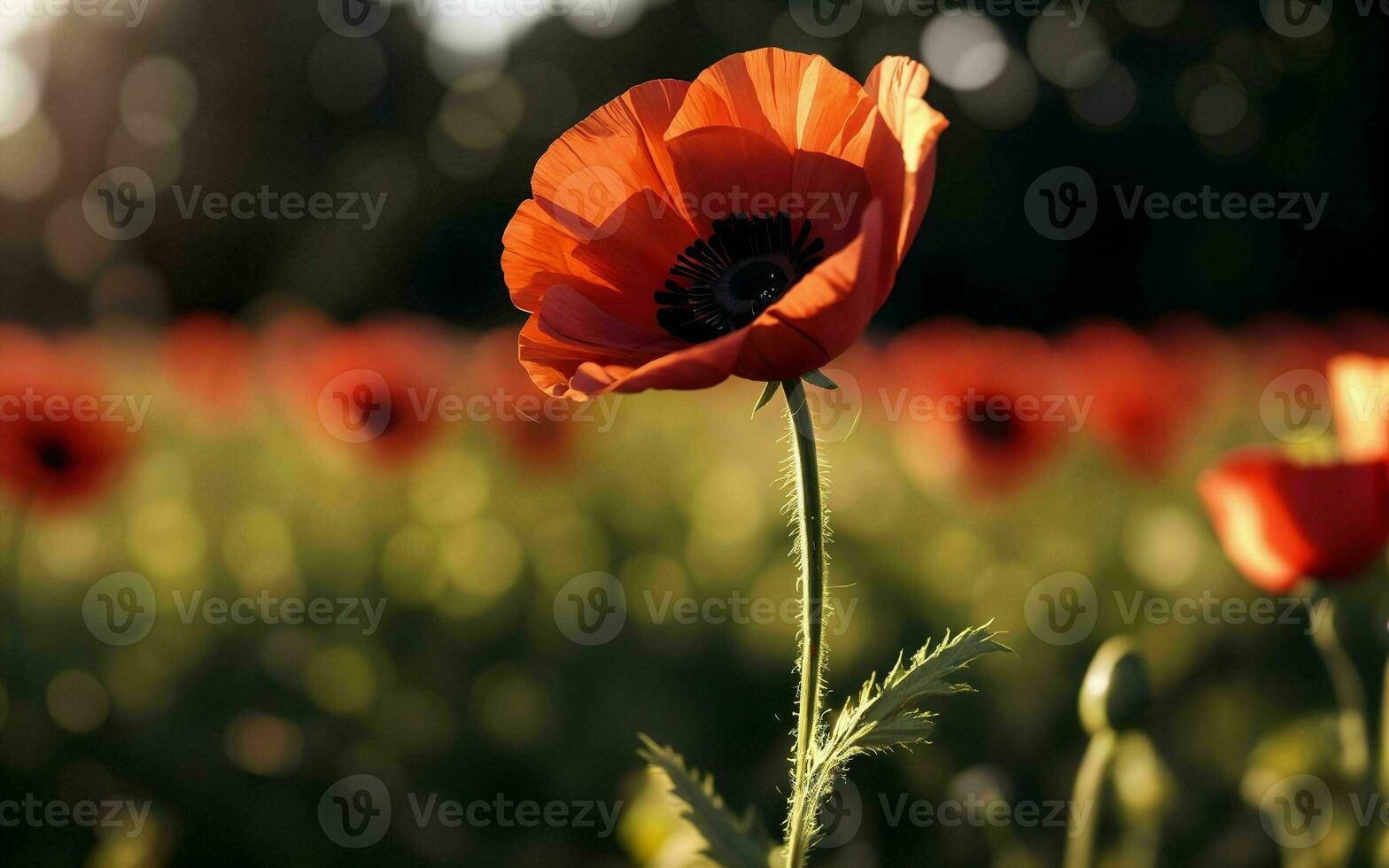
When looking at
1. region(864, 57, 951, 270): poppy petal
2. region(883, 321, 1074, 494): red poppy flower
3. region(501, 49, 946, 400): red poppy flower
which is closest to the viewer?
region(864, 57, 951, 270): poppy petal

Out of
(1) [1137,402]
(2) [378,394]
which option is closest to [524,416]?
(2) [378,394]

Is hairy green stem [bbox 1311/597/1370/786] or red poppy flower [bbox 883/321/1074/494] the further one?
red poppy flower [bbox 883/321/1074/494]

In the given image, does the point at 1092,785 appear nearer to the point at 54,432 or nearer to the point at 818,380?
the point at 818,380

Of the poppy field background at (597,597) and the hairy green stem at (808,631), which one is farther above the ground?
the hairy green stem at (808,631)

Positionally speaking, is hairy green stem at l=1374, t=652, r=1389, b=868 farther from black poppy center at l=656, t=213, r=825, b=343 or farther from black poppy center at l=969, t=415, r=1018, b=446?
black poppy center at l=656, t=213, r=825, b=343

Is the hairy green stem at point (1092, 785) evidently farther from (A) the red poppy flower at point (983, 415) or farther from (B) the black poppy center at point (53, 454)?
(B) the black poppy center at point (53, 454)

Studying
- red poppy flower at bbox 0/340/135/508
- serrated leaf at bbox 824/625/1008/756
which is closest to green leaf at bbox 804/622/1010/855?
serrated leaf at bbox 824/625/1008/756

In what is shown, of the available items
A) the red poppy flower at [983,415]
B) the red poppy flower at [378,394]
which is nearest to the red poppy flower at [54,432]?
the red poppy flower at [378,394]
